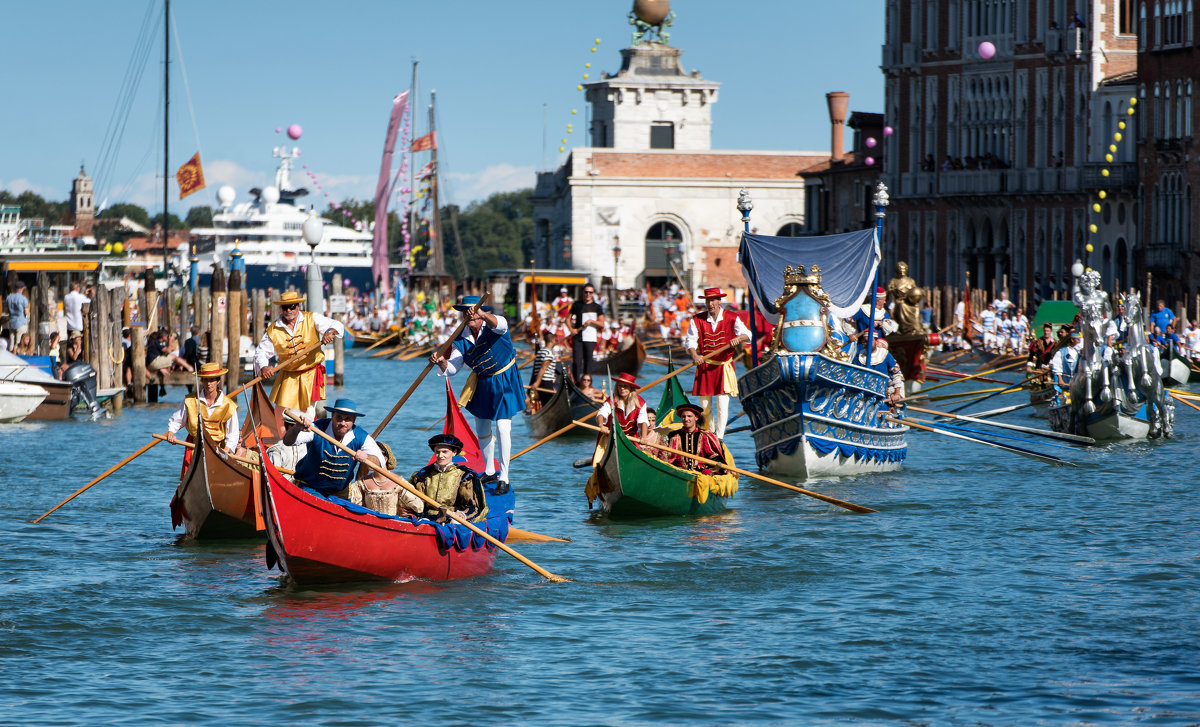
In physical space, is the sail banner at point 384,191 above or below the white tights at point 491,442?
above

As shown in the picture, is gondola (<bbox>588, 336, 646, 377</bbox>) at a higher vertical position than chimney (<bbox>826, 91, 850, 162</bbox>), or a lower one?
lower

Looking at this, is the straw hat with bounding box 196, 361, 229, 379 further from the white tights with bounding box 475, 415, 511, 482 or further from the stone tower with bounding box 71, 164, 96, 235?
the stone tower with bounding box 71, 164, 96, 235

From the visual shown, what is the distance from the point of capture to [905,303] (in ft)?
74.3

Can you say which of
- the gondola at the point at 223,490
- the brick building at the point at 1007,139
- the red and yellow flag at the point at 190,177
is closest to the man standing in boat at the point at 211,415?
the gondola at the point at 223,490

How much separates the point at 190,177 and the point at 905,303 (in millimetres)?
22160

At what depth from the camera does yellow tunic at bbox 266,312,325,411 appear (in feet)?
44.0

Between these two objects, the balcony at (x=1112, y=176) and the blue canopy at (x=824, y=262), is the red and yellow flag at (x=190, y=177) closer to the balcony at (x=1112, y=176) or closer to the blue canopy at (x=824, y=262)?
the balcony at (x=1112, y=176)

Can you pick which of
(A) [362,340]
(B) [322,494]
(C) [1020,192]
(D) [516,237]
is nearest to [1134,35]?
(C) [1020,192]

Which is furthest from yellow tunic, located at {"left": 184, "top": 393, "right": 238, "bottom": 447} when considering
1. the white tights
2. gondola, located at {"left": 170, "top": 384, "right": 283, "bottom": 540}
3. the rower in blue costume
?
the white tights

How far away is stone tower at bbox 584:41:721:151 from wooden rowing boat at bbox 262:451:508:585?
6436cm

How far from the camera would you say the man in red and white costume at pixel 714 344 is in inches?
633

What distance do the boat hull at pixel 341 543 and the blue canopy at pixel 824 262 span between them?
20.3ft

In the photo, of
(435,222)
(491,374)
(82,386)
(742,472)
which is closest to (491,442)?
(491,374)

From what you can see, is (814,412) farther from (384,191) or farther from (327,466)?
(384,191)
